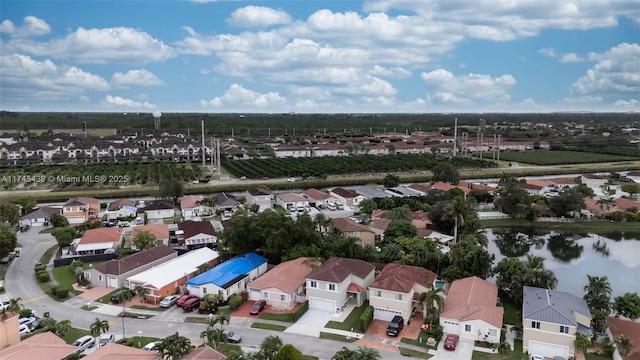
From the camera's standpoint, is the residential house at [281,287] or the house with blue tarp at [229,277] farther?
the house with blue tarp at [229,277]

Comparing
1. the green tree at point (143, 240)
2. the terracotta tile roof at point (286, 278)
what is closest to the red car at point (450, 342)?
the terracotta tile roof at point (286, 278)

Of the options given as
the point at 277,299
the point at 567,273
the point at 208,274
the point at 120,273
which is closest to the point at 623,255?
the point at 567,273

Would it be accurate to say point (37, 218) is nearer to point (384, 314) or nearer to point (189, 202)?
point (189, 202)

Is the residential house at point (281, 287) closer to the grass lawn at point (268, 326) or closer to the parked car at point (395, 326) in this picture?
the grass lawn at point (268, 326)

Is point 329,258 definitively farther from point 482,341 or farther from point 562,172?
point 562,172

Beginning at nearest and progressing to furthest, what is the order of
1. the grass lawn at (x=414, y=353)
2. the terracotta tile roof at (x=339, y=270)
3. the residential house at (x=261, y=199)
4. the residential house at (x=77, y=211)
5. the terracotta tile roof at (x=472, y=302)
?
1. the grass lawn at (x=414, y=353)
2. the terracotta tile roof at (x=472, y=302)
3. the terracotta tile roof at (x=339, y=270)
4. the residential house at (x=77, y=211)
5. the residential house at (x=261, y=199)

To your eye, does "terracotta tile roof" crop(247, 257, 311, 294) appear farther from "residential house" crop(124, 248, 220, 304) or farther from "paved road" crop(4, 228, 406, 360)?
"residential house" crop(124, 248, 220, 304)

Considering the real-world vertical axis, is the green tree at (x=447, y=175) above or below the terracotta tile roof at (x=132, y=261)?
above
